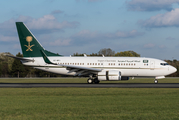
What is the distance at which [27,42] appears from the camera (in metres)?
37.0

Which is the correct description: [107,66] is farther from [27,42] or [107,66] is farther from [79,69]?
[27,42]

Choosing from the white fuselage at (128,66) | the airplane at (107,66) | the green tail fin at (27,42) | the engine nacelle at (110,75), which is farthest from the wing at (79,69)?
the green tail fin at (27,42)

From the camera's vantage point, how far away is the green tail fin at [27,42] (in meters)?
36.8

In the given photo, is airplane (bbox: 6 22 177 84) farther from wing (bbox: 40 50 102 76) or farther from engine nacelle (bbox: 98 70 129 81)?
engine nacelle (bbox: 98 70 129 81)

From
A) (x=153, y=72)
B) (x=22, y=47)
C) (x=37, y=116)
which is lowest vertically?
(x=37, y=116)

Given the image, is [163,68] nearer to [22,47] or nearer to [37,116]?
[22,47]

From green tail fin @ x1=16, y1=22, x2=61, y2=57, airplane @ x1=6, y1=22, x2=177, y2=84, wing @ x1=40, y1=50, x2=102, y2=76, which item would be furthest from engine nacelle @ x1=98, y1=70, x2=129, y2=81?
green tail fin @ x1=16, y1=22, x2=61, y2=57

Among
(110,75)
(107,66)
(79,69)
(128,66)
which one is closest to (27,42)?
(79,69)

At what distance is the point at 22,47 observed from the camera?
37125 millimetres

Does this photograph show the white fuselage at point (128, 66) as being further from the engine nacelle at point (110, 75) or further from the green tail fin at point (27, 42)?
the green tail fin at point (27, 42)

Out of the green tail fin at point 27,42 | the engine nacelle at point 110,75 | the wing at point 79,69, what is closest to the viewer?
the engine nacelle at point 110,75

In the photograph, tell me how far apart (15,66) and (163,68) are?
65.4 meters

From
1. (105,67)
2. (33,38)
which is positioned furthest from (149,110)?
(33,38)

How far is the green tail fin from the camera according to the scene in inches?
1447
